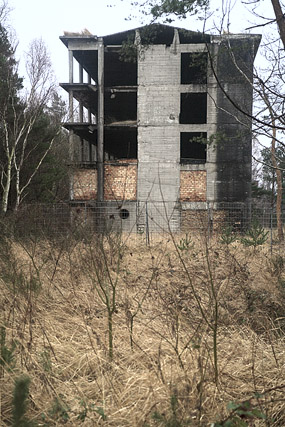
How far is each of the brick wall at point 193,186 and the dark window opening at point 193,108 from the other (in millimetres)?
4207

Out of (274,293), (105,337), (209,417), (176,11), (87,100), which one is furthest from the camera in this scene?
(87,100)

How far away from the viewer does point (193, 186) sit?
1756 centimetres

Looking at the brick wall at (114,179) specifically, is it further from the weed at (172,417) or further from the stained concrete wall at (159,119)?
the weed at (172,417)

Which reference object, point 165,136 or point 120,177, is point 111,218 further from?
point 165,136

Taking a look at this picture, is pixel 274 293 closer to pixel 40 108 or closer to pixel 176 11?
pixel 176 11

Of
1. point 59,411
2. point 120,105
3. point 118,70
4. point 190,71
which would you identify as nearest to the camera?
point 59,411

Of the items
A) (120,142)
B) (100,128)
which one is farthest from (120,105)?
(100,128)

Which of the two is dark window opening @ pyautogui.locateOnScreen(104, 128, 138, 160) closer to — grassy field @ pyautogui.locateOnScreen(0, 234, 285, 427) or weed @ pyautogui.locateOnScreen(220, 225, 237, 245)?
weed @ pyautogui.locateOnScreen(220, 225, 237, 245)

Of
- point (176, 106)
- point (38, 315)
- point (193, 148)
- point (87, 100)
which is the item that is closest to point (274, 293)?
point (38, 315)

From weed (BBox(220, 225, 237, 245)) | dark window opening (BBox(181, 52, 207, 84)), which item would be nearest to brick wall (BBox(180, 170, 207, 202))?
dark window opening (BBox(181, 52, 207, 84))

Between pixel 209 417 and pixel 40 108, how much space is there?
1865 cm

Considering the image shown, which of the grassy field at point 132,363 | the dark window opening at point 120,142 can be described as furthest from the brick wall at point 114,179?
the grassy field at point 132,363

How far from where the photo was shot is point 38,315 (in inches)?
180

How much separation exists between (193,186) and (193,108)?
7.23 metres
